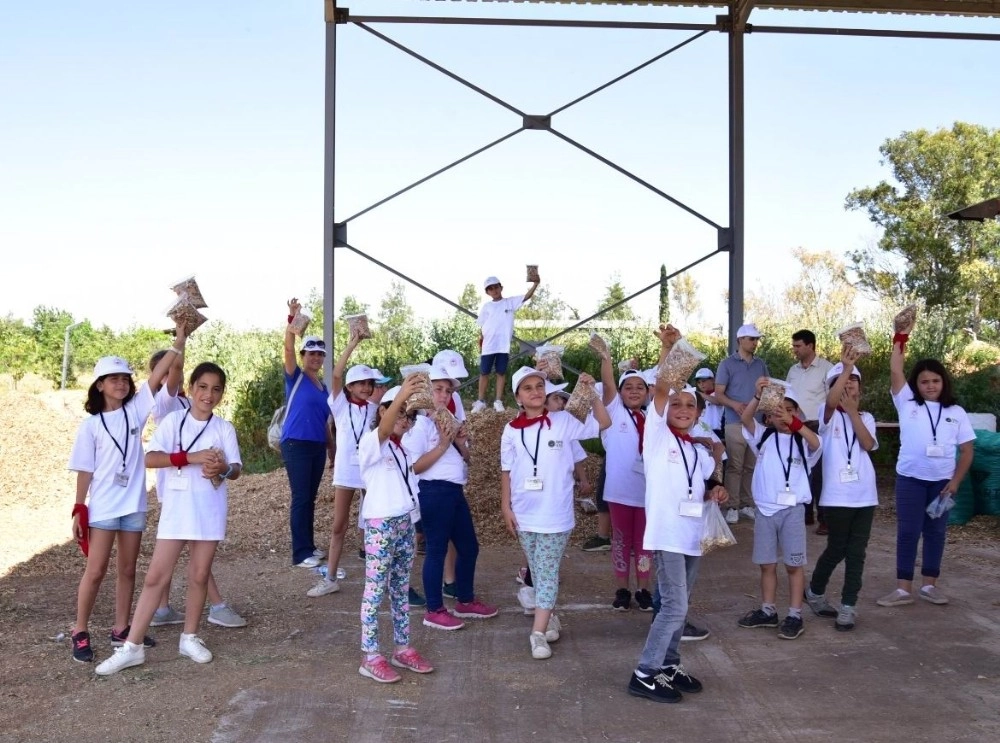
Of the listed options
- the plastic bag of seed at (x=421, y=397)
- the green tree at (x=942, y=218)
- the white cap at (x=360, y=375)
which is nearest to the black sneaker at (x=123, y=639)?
the white cap at (x=360, y=375)

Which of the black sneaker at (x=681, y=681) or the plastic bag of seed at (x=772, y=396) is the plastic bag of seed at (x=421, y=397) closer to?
the black sneaker at (x=681, y=681)

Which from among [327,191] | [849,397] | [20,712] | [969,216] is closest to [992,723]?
[849,397]

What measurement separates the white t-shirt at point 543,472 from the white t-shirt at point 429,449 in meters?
0.47

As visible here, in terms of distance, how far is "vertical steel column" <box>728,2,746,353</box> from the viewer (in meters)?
10.8

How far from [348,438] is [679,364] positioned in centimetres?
277

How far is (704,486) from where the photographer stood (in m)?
5.01

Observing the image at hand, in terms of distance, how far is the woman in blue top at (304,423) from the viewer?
7047mm

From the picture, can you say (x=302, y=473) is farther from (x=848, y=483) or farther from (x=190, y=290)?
(x=848, y=483)

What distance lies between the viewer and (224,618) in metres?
6.05

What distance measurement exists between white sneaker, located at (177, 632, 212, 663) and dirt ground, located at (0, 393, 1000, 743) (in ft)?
0.24

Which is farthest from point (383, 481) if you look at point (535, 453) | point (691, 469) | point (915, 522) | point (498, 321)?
point (498, 321)

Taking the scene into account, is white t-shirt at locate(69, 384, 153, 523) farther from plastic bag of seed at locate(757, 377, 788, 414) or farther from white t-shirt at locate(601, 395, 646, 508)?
plastic bag of seed at locate(757, 377, 788, 414)

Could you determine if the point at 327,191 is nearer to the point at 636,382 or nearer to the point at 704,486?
the point at 636,382

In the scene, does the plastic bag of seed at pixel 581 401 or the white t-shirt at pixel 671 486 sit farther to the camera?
the plastic bag of seed at pixel 581 401
